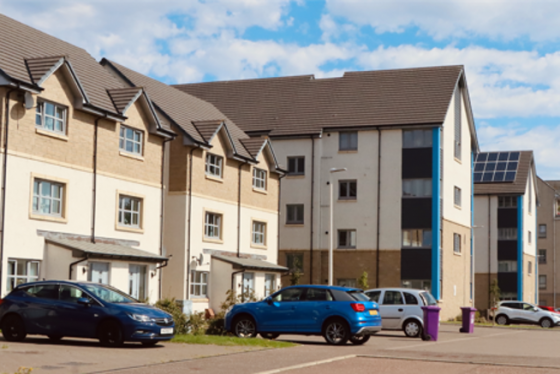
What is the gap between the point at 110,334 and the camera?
17.8 m

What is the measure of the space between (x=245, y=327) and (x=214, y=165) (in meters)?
15.1

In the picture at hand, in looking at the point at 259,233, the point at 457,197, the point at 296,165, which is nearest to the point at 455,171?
the point at 457,197

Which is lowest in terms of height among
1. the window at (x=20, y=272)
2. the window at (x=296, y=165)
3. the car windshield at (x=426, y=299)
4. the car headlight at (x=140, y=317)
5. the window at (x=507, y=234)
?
the car headlight at (x=140, y=317)

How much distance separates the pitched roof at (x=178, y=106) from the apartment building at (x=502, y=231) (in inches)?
1158

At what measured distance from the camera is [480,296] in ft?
208

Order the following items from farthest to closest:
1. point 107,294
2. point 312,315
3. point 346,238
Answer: point 346,238
point 312,315
point 107,294

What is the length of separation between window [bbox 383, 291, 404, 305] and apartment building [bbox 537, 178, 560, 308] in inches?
2409

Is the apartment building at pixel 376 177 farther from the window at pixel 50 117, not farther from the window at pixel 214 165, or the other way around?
the window at pixel 50 117

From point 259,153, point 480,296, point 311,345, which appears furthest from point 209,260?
point 480,296

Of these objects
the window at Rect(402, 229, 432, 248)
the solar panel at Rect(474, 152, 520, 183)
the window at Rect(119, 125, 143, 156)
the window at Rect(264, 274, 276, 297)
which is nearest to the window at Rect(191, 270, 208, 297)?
the window at Rect(264, 274, 276, 297)

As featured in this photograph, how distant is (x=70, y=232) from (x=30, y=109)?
4338 millimetres

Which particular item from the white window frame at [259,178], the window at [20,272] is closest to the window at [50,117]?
the window at [20,272]

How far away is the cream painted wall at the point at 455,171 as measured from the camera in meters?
48.2

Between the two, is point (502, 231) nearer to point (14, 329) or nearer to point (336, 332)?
point (336, 332)
